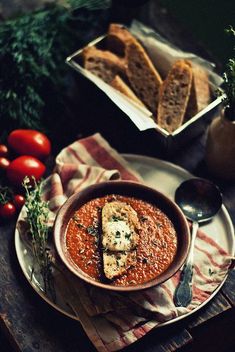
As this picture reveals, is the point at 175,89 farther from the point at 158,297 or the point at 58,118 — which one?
the point at 158,297

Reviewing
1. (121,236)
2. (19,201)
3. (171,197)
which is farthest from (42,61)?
(121,236)

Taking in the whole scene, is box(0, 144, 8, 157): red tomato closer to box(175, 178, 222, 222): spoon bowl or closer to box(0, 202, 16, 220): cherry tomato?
box(0, 202, 16, 220): cherry tomato

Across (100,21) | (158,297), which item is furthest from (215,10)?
(158,297)

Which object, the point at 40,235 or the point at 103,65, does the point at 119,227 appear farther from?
the point at 103,65

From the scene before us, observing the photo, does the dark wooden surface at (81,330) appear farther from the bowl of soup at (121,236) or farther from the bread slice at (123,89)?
the bowl of soup at (121,236)

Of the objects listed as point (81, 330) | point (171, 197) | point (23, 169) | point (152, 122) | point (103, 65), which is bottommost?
point (81, 330)

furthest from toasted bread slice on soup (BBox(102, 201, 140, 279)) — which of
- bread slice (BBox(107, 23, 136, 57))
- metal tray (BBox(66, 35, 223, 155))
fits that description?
bread slice (BBox(107, 23, 136, 57))

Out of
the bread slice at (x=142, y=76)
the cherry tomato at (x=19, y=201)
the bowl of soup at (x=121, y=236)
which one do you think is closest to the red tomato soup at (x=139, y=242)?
the bowl of soup at (x=121, y=236)
